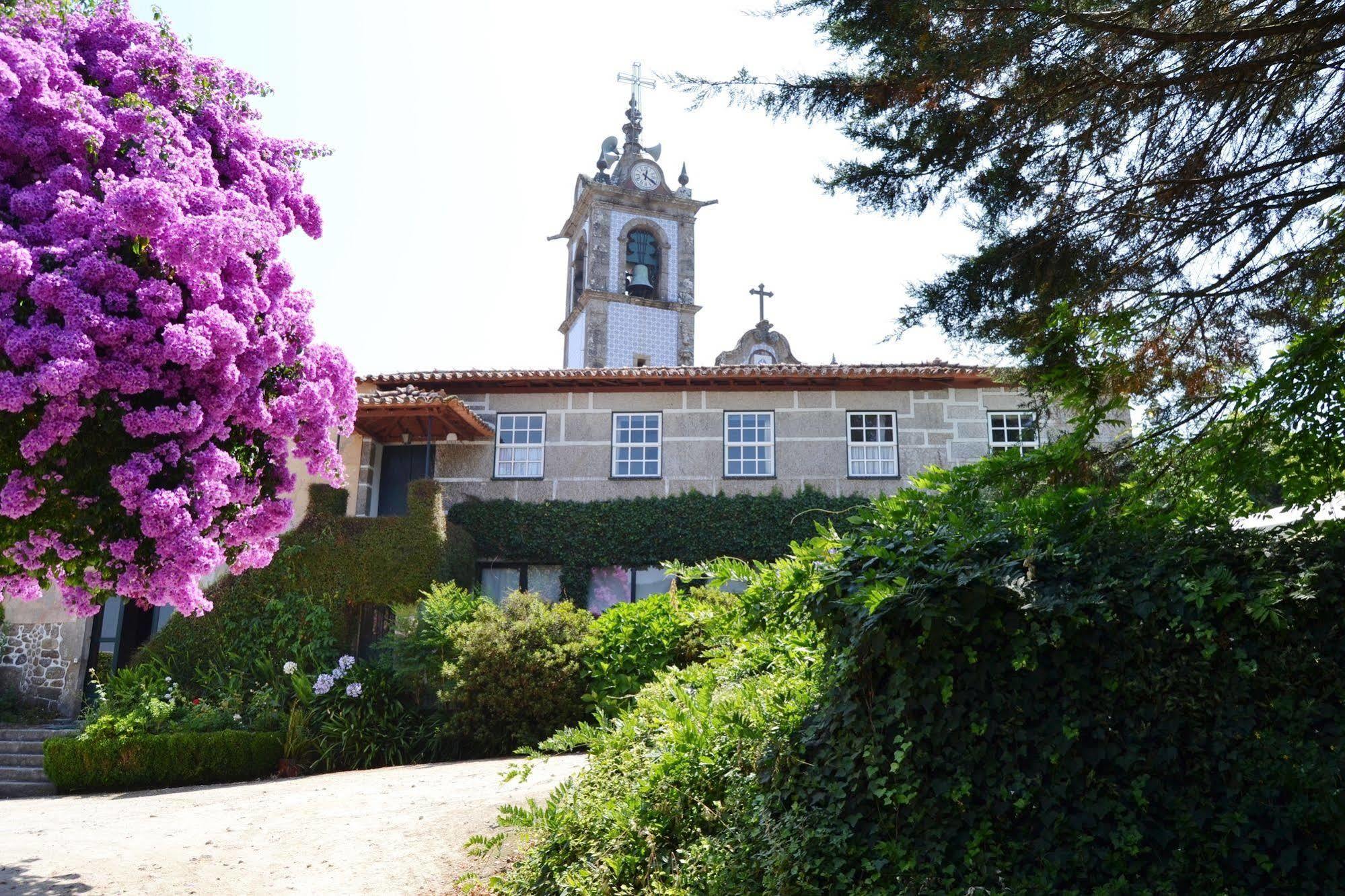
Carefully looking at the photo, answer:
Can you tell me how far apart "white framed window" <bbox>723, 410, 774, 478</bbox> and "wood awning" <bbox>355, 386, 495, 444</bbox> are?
177 inches

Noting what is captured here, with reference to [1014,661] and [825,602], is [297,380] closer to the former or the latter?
[825,602]

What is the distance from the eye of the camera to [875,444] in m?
18.7

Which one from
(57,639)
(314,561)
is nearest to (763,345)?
(314,561)

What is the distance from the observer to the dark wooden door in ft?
61.0

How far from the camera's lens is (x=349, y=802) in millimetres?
8602

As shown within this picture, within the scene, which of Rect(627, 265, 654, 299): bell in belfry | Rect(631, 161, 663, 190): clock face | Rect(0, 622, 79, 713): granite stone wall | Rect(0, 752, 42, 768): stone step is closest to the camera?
Rect(0, 752, 42, 768): stone step

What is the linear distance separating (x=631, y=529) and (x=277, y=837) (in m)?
10.9

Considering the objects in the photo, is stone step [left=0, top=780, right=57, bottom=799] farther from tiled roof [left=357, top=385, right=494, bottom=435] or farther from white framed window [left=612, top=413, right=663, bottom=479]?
white framed window [left=612, top=413, right=663, bottom=479]

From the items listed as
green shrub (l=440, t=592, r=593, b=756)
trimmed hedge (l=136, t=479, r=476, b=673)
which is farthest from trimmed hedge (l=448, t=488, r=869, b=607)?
green shrub (l=440, t=592, r=593, b=756)

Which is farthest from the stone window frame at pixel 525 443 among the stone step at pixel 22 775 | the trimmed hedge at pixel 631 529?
the stone step at pixel 22 775

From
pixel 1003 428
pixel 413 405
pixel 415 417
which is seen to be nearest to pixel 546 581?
pixel 415 417

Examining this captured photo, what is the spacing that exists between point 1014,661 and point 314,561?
1351 cm

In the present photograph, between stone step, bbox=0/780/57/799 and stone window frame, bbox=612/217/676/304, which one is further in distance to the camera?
stone window frame, bbox=612/217/676/304

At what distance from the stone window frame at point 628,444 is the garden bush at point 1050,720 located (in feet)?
44.6
